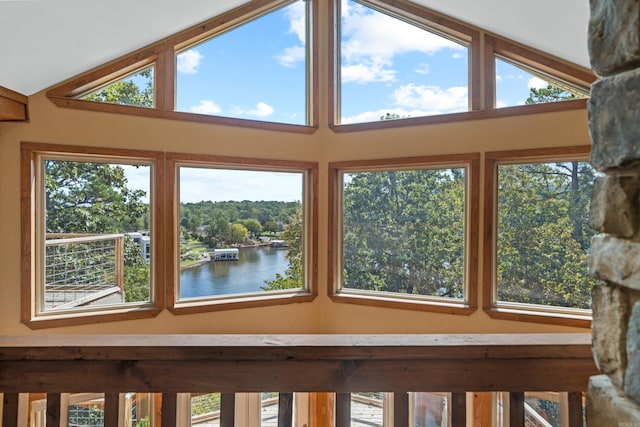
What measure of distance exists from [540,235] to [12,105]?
4.51 metres

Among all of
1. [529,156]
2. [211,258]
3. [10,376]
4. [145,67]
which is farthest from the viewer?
[211,258]

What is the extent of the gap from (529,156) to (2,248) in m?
4.51

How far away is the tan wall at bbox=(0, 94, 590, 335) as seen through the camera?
3.12m

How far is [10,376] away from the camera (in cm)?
82

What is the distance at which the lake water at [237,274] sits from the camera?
3.71 meters

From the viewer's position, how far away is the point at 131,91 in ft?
11.5

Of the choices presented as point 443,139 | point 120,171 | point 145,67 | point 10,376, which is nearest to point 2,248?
point 120,171

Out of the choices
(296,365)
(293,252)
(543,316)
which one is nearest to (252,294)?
(293,252)

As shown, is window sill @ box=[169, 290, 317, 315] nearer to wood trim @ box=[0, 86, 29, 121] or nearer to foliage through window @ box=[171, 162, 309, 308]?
foliage through window @ box=[171, 162, 309, 308]

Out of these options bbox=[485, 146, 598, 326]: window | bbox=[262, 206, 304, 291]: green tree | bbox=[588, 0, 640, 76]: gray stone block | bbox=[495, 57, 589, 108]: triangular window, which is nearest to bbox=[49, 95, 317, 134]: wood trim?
bbox=[262, 206, 304, 291]: green tree

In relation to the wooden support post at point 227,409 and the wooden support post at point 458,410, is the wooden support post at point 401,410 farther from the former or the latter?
the wooden support post at point 227,409

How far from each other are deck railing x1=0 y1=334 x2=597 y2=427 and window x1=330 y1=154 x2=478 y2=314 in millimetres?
2850

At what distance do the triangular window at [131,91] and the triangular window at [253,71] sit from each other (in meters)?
0.25

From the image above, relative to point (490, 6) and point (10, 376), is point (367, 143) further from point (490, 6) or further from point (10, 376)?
point (10, 376)
